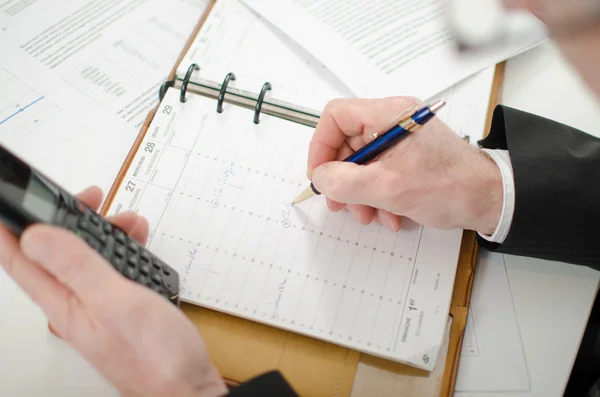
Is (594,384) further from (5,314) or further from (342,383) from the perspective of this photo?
(5,314)

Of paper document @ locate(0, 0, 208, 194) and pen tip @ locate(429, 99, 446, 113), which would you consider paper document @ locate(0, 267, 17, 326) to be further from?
pen tip @ locate(429, 99, 446, 113)

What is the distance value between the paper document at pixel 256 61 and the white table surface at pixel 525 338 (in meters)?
0.40

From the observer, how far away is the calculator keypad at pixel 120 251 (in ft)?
1.43

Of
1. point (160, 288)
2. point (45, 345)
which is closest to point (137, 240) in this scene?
point (160, 288)

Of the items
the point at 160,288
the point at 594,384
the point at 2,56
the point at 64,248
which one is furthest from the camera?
the point at 2,56

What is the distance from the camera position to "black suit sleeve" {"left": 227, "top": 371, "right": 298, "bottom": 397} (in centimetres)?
43

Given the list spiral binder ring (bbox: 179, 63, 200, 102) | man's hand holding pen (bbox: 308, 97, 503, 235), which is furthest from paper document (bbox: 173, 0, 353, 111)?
man's hand holding pen (bbox: 308, 97, 503, 235)

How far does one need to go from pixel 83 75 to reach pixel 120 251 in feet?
1.46

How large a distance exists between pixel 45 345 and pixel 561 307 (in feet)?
2.24

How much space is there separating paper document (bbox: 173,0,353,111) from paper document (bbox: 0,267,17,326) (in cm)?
39

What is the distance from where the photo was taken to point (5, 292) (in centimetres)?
60

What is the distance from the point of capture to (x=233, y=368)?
542 mm

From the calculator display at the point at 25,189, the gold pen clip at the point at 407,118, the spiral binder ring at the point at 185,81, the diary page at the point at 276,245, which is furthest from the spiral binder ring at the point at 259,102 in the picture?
the calculator display at the point at 25,189

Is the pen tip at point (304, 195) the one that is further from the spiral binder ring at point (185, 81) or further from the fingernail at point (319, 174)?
the spiral binder ring at point (185, 81)
